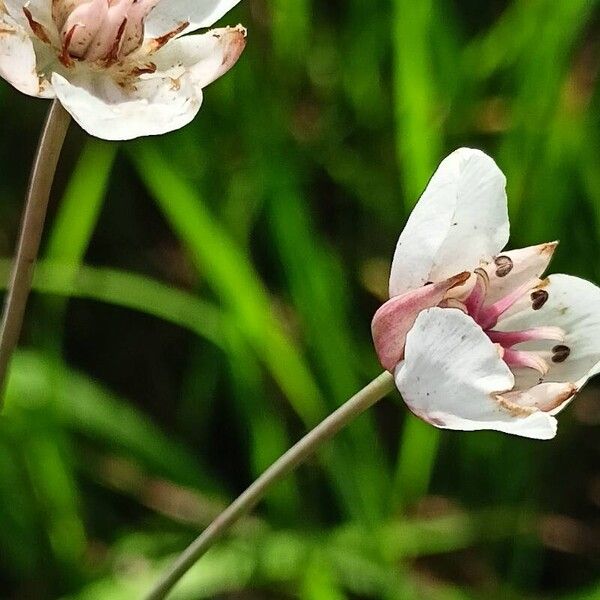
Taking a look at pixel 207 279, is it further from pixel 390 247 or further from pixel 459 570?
pixel 459 570

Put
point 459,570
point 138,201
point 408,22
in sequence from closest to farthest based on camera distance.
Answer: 1. point 408,22
2. point 459,570
3. point 138,201

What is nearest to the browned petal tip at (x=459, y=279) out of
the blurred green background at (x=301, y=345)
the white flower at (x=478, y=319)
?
the white flower at (x=478, y=319)

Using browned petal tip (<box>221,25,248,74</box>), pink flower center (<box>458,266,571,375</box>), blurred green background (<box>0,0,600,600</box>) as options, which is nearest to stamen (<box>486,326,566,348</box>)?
pink flower center (<box>458,266,571,375</box>)

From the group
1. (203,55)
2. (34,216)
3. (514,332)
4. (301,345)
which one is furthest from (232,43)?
(301,345)

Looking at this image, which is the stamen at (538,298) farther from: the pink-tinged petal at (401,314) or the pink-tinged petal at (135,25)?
the pink-tinged petal at (135,25)

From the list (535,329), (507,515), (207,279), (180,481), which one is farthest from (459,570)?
(535,329)

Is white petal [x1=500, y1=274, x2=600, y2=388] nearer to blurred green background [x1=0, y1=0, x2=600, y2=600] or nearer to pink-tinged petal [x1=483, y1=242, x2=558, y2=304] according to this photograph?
pink-tinged petal [x1=483, y1=242, x2=558, y2=304]

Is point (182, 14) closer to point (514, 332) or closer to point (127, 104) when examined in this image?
point (127, 104)
